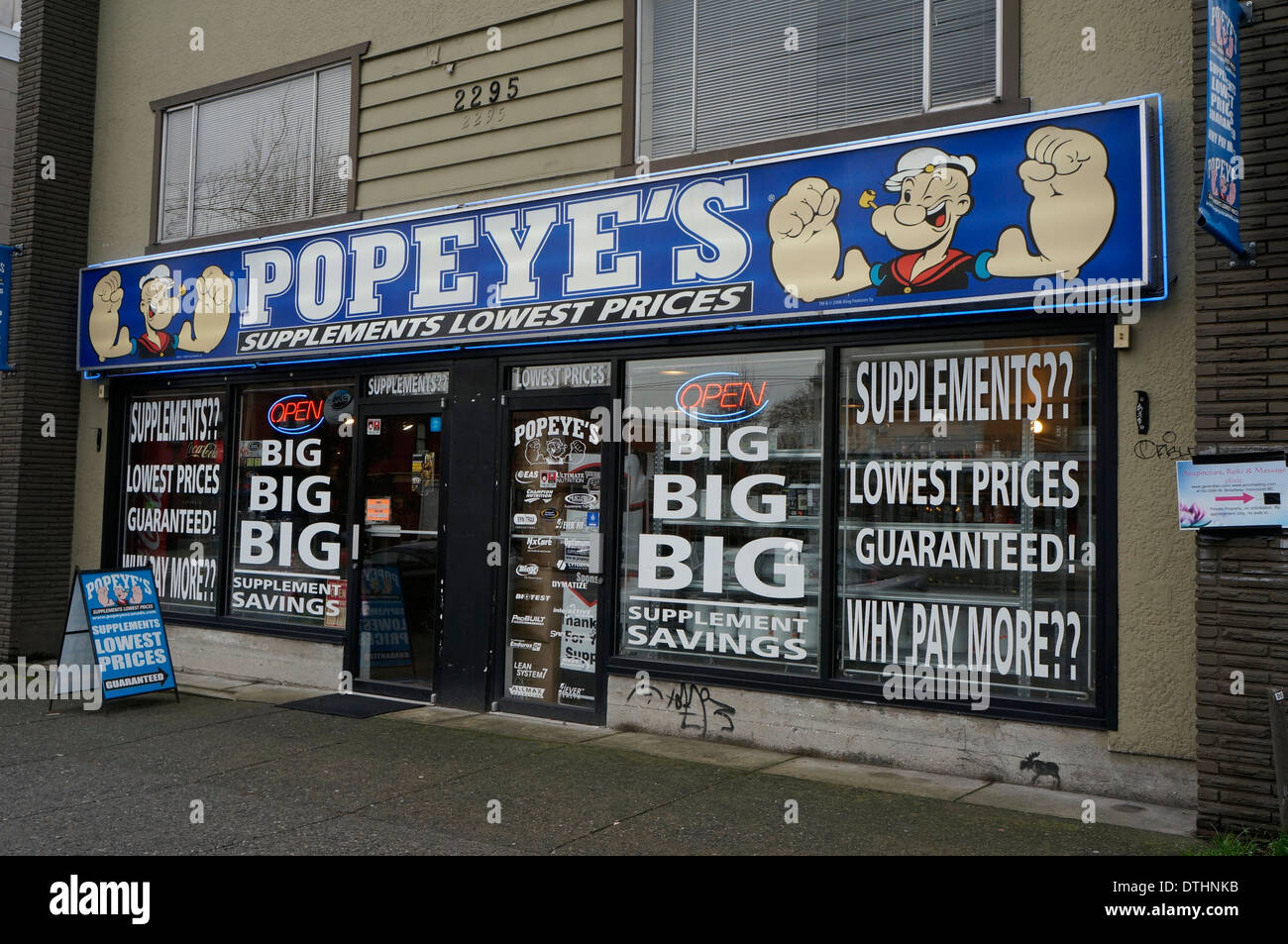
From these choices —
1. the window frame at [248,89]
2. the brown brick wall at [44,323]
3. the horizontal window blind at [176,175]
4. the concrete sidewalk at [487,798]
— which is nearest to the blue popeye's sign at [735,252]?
the window frame at [248,89]

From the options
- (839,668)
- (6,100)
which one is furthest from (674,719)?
(6,100)

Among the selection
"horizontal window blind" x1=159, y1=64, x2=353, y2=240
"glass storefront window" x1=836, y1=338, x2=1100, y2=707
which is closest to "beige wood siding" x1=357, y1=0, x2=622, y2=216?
"horizontal window blind" x1=159, y1=64, x2=353, y2=240

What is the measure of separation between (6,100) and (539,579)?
29.3 feet

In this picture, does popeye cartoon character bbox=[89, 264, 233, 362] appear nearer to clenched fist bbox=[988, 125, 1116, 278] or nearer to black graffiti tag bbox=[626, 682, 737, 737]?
black graffiti tag bbox=[626, 682, 737, 737]

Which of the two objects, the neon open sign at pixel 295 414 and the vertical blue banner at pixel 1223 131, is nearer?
the vertical blue banner at pixel 1223 131

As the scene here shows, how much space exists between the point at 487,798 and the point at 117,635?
4513mm

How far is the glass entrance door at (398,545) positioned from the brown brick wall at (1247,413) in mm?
5902

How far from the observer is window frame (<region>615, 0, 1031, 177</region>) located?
271 inches

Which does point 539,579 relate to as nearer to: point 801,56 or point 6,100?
point 801,56

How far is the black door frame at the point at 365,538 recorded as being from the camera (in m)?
9.15

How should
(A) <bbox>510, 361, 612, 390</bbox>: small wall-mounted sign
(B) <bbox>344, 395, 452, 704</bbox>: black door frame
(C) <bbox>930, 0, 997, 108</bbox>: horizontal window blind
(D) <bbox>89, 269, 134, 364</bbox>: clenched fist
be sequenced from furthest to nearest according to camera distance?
(D) <bbox>89, 269, 134, 364</bbox>: clenched fist
(B) <bbox>344, 395, 452, 704</bbox>: black door frame
(A) <bbox>510, 361, 612, 390</bbox>: small wall-mounted sign
(C) <bbox>930, 0, 997, 108</bbox>: horizontal window blind

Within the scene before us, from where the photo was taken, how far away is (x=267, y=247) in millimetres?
10117

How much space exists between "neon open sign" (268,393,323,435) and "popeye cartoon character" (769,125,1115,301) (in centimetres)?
497

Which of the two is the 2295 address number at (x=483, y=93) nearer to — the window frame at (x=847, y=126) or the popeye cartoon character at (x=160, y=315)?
the window frame at (x=847, y=126)
